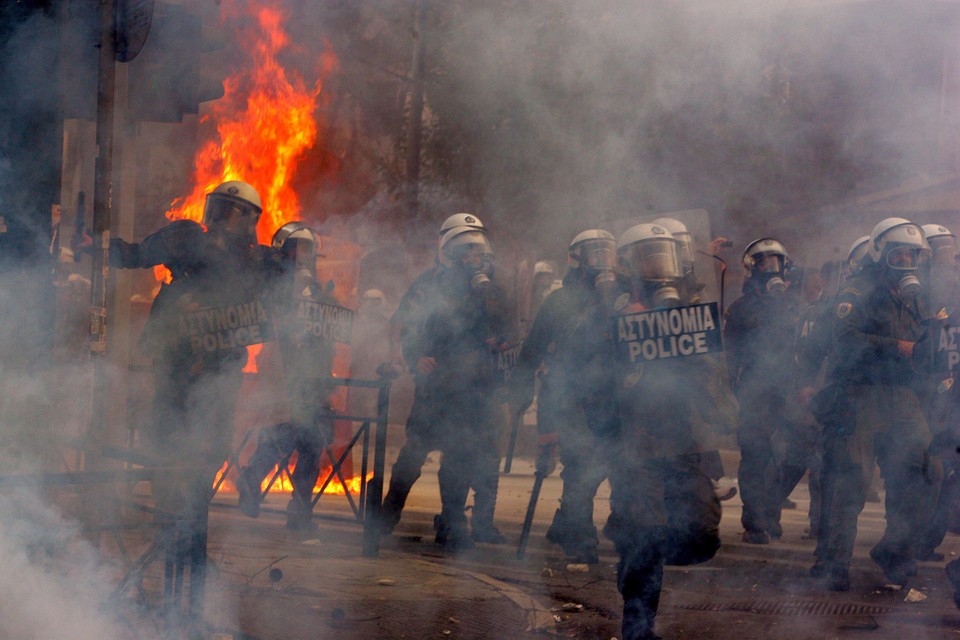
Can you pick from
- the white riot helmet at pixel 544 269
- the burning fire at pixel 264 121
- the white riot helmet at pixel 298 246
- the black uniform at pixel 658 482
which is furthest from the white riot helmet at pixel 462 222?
the white riot helmet at pixel 544 269

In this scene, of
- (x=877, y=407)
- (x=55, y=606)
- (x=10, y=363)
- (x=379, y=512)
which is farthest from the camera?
(x=379, y=512)

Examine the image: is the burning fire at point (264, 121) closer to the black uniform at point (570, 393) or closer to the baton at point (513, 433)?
the baton at point (513, 433)

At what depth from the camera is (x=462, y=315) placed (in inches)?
245

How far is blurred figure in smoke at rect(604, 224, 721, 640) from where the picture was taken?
3.84m

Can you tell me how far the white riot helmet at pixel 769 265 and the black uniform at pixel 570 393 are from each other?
170cm

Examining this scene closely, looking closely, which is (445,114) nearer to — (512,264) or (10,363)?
(512,264)

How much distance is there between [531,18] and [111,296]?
3.56 m

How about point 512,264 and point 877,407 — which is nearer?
point 877,407

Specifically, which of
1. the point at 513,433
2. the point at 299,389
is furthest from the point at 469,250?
the point at 513,433

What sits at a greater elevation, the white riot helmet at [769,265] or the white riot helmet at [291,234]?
the white riot helmet at [291,234]

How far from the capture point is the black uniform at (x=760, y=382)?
6750mm

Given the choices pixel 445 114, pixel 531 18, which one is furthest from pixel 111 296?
pixel 445 114

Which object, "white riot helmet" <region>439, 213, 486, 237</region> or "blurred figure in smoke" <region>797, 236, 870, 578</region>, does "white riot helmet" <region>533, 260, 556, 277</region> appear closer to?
"white riot helmet" <region>439, 213, 486, 237</region>

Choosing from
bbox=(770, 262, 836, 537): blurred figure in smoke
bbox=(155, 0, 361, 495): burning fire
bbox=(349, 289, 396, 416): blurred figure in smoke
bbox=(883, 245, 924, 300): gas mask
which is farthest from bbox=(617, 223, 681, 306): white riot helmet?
bbox=(349, 289, 396, 416): blurred figure in smoke
